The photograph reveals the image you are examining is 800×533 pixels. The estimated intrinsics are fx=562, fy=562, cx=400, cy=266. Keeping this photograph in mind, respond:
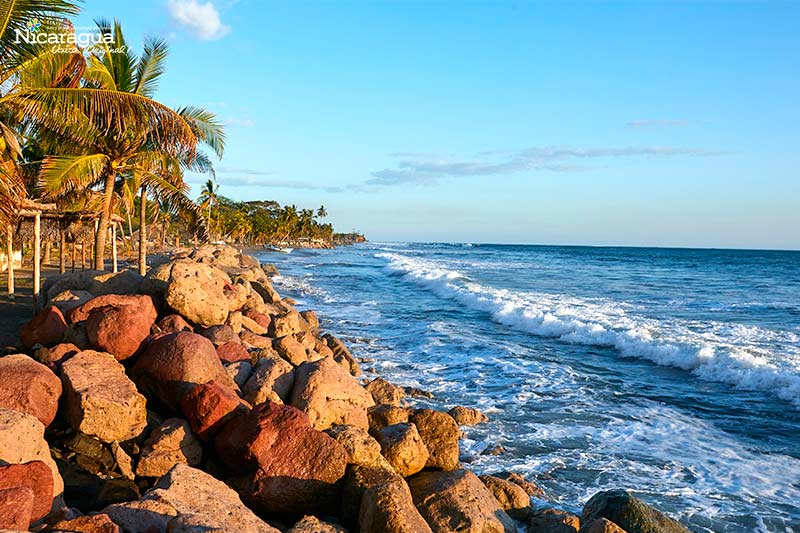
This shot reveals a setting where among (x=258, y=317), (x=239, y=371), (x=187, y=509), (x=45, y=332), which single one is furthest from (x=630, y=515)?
(x=258, y=317)

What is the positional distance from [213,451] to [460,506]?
2.91 metres

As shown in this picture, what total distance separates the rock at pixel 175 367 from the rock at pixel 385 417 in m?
2.07

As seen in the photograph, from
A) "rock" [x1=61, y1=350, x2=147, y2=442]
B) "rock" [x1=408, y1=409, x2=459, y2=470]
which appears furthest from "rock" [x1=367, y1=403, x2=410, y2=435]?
"rock" [x1=61, y1=350, x2=147, y2=442]

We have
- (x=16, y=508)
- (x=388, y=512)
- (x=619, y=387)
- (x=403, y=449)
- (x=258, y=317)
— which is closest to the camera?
(x=16, y=508)

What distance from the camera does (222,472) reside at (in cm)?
646

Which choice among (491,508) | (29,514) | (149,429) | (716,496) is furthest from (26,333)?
(716,496)

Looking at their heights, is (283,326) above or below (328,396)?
above

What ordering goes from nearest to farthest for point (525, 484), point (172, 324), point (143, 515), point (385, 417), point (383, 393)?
point (143, 515)
point (525, 484)
point (385, 417)
point (172, 324)
point (383, 393)

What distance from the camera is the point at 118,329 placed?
7.98m

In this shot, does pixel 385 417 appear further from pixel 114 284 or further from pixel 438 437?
pixel 114 284

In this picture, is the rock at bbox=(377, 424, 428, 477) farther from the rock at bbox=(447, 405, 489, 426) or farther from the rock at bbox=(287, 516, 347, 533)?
the rock at bbox=(447, 405, 489, 426)

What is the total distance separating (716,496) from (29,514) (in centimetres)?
803

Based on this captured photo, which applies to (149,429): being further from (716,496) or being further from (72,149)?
(72,149)

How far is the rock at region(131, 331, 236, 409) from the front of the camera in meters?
7.20
